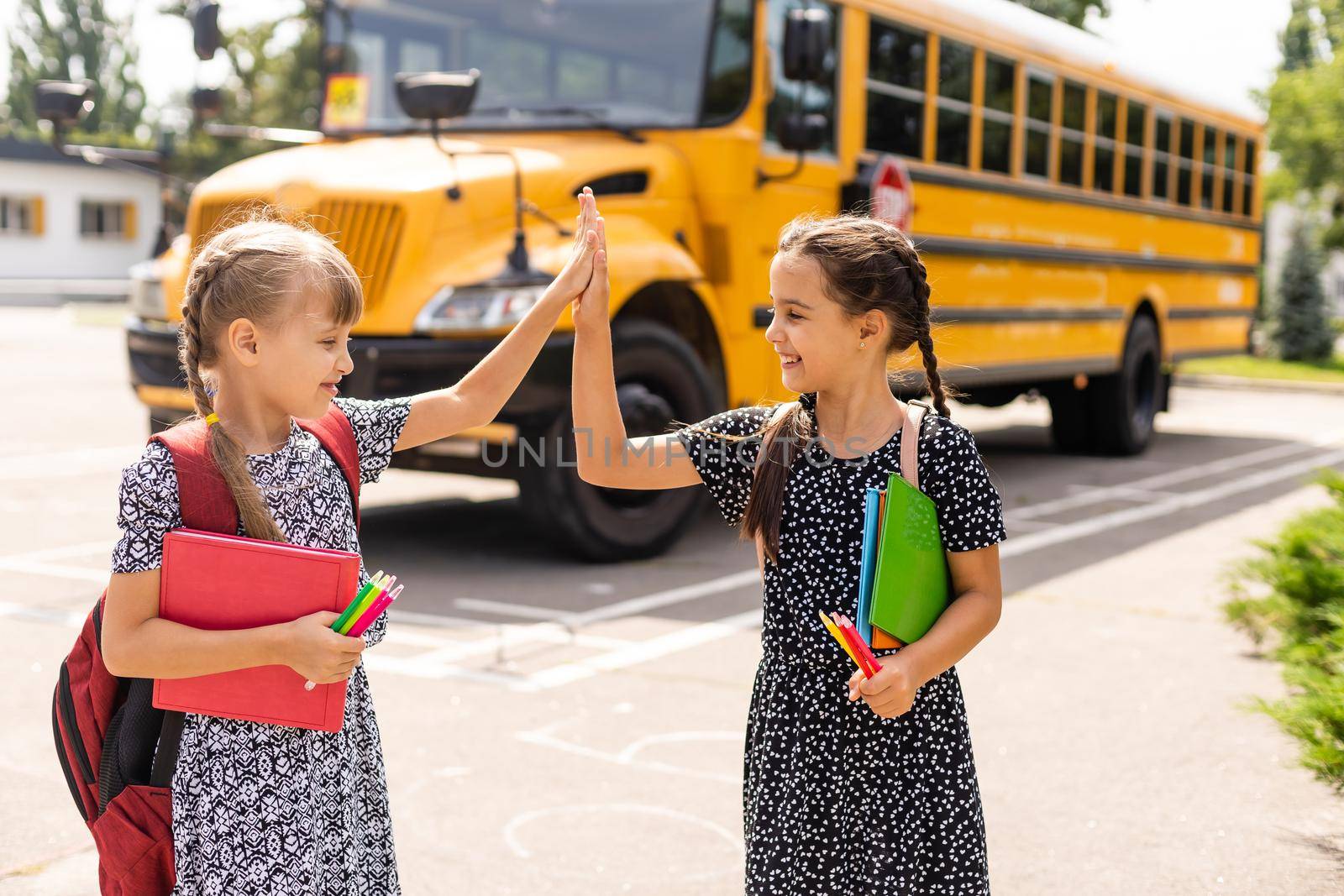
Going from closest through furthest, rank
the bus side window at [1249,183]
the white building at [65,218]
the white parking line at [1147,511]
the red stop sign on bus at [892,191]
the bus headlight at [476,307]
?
the bus headlight at [476,307] < the white parking line at [1147,511] < the red stop sign on bus at [892,191] < the bus side window at [1249,183] < the white building at [65,218]

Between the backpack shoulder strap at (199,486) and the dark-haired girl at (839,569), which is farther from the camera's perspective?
the dark-haired girl at (839,569)

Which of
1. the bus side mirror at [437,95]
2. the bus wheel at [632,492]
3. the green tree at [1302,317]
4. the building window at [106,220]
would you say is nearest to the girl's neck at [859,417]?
the bus wheel at [632,492]

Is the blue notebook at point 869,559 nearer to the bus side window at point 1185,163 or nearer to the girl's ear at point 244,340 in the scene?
the girl's ear at point 244,340

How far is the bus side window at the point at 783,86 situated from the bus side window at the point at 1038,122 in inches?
97.3

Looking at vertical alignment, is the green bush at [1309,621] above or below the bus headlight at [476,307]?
below

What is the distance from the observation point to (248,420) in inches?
80.0

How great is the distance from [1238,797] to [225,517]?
2962mm

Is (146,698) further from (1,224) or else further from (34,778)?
(1,224)

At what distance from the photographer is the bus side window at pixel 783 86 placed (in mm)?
7344

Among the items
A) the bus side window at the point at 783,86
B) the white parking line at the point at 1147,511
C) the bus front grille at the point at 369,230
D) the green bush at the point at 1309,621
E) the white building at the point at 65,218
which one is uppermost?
the white building at the point at 65,218

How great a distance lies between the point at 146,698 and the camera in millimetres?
1963

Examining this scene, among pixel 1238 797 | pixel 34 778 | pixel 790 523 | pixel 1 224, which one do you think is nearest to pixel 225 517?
pixel 790 523

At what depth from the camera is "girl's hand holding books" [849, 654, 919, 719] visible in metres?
1.90

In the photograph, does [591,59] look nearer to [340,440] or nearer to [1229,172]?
[340,440]
